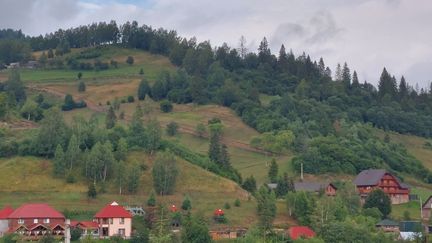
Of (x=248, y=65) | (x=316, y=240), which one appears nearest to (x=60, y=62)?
(x=248, y=65)

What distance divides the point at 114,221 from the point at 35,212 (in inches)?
303

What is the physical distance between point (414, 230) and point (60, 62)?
353 feet

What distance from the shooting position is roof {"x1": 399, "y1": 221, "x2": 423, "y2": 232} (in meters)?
93.9

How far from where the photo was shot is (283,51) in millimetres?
184125

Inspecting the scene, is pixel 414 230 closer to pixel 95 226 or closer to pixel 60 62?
pixel 95 226

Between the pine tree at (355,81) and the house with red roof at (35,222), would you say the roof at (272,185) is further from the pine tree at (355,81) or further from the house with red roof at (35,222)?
the pine tree at (355,81)

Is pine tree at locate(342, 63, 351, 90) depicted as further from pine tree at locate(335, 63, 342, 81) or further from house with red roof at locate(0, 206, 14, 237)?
house with red roof at locate(0, 206, 14, 237)

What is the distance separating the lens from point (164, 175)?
322ft

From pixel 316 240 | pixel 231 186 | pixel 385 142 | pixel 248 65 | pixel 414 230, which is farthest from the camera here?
pixel 248 65

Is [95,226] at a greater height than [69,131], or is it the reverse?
[69,131]

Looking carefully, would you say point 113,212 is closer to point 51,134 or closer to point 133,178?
point 133,178

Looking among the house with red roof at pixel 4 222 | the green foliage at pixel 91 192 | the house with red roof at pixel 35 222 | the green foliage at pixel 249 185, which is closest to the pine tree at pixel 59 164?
→ the green foliage at pixel 91 192

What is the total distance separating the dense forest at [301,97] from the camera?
129375mm

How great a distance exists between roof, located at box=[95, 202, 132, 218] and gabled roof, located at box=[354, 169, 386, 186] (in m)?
39.6
